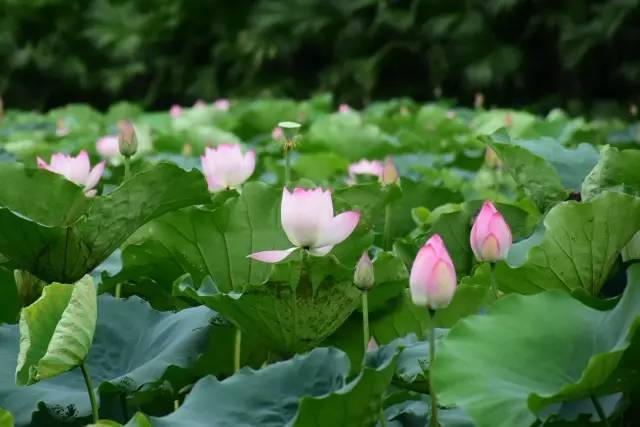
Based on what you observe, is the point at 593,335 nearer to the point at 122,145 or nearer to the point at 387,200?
the point at 387,200

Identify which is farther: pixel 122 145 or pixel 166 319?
pixel 122 145

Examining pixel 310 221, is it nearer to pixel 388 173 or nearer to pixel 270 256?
pixel 270 256

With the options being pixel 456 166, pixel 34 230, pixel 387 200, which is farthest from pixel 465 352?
pixel 456 166

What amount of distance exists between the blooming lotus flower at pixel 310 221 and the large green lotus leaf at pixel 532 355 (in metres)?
0.20

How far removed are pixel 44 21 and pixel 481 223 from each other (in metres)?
12.5

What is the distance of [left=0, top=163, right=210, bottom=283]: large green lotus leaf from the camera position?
1.17m

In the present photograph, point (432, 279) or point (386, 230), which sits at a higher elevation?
point (432, 279)

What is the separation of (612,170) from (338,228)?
0.39m

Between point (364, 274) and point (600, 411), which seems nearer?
point (600, 411)

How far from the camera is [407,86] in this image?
1028 cm

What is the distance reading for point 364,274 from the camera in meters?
0.97

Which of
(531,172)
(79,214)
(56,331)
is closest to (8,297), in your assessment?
(79,214)

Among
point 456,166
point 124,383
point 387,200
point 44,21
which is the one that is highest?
point 124,383

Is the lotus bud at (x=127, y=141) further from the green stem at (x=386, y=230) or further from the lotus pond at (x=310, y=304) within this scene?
the green stem at (x=386, y=230)
